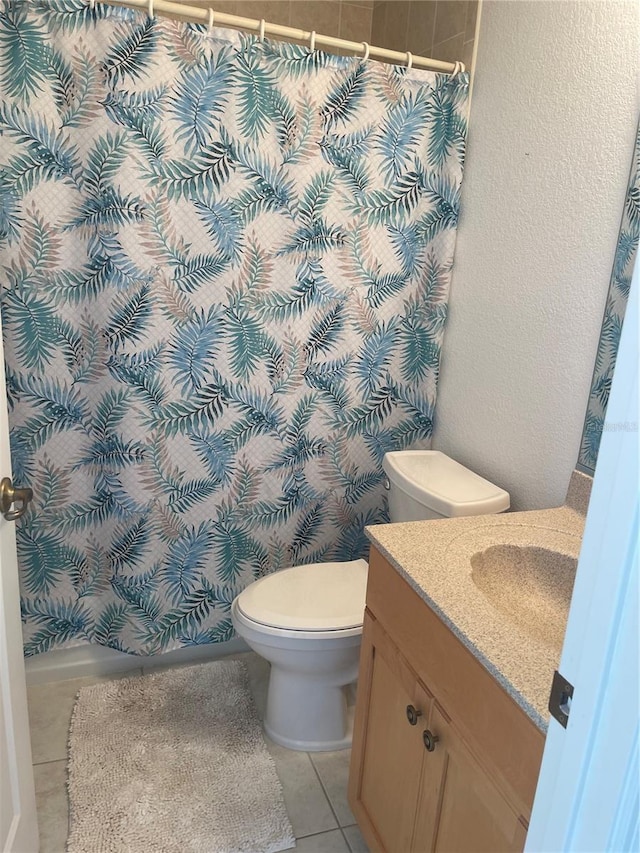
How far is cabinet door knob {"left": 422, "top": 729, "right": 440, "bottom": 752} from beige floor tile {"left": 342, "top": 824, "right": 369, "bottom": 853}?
1.97 ft

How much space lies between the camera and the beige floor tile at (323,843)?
154 cm

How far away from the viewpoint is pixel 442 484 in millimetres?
1782

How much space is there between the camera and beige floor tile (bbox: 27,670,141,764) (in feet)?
5.84

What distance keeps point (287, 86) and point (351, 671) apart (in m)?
1.62

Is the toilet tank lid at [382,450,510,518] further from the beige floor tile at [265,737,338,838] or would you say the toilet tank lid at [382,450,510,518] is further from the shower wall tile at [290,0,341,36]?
the shower wall tile at [290,0,341,36]

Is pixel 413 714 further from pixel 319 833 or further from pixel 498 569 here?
pixel 319 833

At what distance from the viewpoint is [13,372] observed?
5.71 ft

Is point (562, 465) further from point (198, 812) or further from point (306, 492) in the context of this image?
point (198, 812)

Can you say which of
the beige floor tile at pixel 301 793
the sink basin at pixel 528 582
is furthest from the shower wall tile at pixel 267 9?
the beige floor tile at pixel 301 793

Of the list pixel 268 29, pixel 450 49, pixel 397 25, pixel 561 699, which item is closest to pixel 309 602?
pixel 561 699

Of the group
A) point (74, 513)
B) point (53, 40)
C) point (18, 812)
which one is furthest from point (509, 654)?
point (53, 40)

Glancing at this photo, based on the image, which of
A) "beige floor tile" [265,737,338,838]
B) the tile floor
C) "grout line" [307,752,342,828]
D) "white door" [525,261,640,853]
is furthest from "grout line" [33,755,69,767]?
"white door" [525,261,640,853]

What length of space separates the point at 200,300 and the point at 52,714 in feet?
4.29

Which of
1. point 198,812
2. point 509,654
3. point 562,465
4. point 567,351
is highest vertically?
point 567,351
